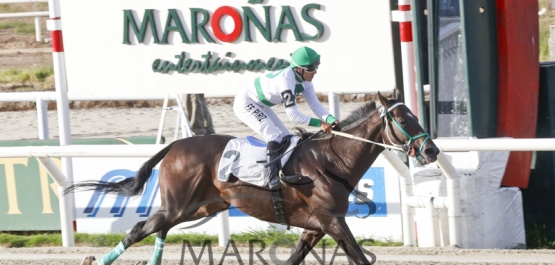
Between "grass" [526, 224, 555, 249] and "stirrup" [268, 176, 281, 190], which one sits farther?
"grass" [526, 224, 555, 249]

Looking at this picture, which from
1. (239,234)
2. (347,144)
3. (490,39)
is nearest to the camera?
(347,144)

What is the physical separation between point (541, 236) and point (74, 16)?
3.80 metres

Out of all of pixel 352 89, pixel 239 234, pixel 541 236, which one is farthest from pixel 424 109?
pixel 239 234

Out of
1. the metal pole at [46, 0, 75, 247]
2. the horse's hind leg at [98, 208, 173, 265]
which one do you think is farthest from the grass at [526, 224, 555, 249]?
the metal pole at [46, 0, 75, 247]

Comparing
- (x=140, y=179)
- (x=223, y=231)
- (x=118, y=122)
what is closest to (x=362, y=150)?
(x=140, y=179)

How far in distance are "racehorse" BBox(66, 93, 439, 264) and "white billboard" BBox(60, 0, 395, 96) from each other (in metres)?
1.06

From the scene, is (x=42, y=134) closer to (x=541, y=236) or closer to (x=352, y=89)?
(x=352, y=89)

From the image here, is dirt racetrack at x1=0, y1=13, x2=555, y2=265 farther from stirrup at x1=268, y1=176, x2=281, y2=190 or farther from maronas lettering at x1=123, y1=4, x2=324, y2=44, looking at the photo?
maronas lettering at x1=123, y1=4, x2=324, y2=44

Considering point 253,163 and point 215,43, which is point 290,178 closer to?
point 253,163

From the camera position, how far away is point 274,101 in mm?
5730

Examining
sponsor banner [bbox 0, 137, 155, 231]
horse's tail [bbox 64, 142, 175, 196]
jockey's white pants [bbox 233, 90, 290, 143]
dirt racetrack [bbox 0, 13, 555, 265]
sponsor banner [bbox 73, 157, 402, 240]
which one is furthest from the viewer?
sponsor banner [bbox 0, 137, 155, 231]

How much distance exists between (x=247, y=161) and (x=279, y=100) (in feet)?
1.35

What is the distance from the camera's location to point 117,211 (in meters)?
7.49

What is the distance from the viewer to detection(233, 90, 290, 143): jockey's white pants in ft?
19.0
